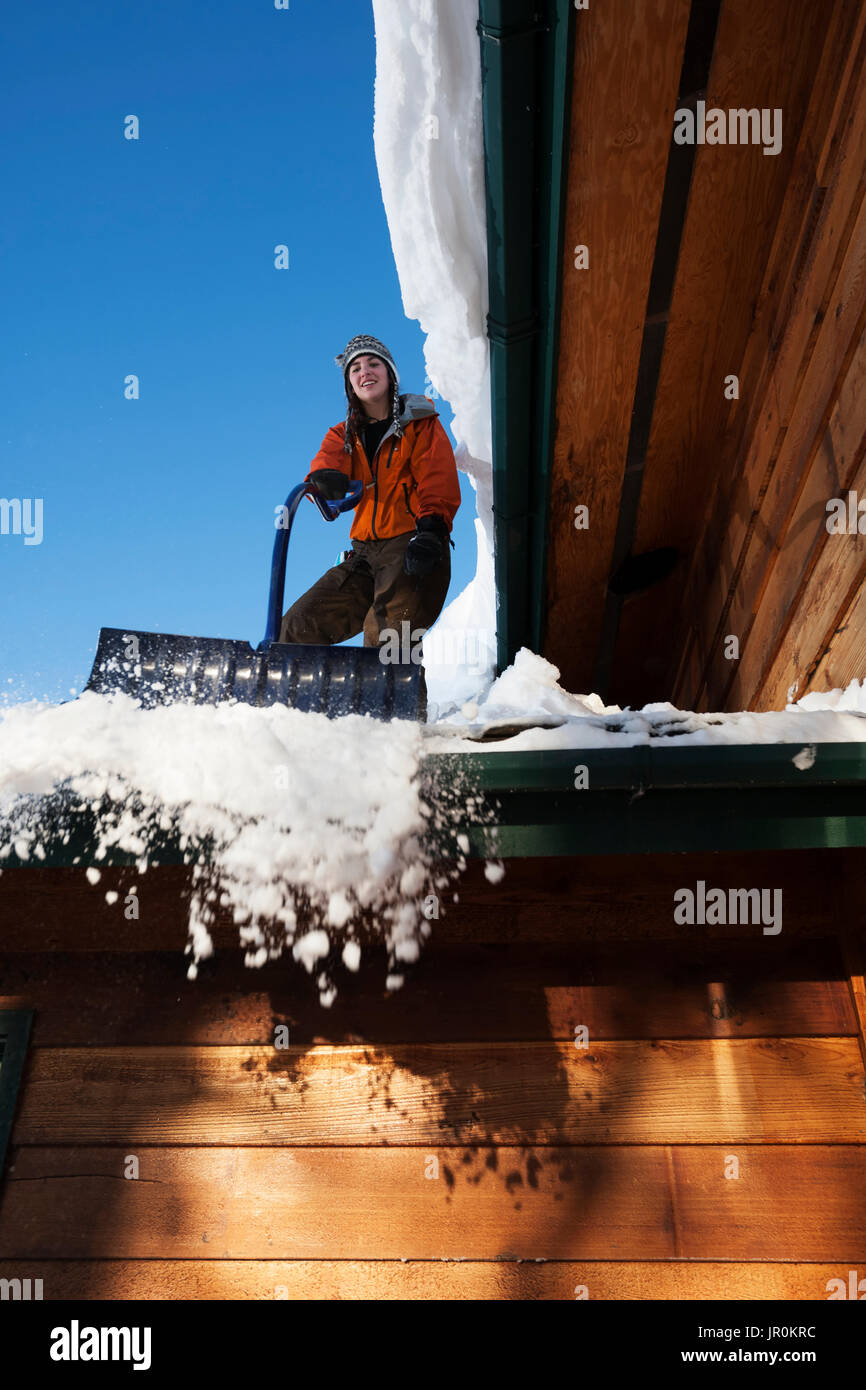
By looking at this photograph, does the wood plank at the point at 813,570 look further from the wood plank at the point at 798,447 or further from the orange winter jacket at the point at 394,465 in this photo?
the orange winter jacket at the point at 394,465

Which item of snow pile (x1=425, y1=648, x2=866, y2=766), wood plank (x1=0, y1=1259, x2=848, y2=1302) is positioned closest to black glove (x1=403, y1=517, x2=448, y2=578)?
snow pile (x1=425, y1=648, x2=866, y2=766)

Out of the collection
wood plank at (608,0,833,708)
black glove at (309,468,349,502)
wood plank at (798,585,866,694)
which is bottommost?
wood plank at (798,585,866,694)

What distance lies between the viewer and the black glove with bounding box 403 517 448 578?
3092 millimetres

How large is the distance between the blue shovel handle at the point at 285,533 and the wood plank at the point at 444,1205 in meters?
1.51

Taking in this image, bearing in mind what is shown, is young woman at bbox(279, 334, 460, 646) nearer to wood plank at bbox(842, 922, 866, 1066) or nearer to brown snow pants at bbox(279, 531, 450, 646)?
brown snow pants at bbox(279, 531, 450, 646)

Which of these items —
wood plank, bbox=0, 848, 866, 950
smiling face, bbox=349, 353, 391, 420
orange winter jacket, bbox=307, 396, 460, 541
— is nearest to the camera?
wood plank, bbox=0, 848, 866, 950

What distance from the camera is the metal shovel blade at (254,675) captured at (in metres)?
2.15

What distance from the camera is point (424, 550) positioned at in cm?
309

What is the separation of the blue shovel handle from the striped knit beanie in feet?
1.80

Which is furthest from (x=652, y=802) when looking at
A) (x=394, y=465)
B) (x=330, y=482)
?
(x=394, y=465)

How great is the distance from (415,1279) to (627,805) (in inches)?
39.8

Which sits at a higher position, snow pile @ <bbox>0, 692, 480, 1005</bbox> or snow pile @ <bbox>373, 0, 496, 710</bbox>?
snow pile @ <bbox>373, 0, 496, 710</bbox>

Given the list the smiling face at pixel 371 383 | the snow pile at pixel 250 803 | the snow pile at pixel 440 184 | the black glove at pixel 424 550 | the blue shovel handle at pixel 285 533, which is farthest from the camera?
the smiling face at pixel 371 383

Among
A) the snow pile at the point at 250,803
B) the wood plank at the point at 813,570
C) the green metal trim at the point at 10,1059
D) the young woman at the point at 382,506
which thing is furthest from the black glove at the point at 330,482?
the green metal trim at the point at 10,1059
